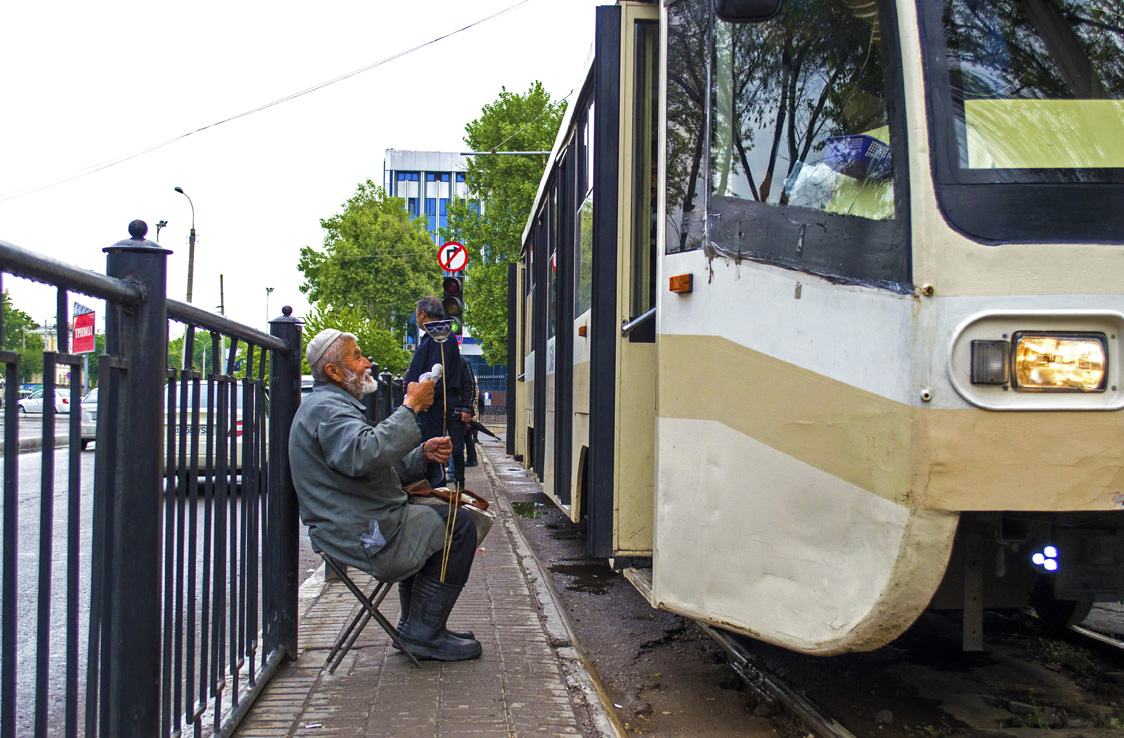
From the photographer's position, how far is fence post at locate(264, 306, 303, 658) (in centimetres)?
418

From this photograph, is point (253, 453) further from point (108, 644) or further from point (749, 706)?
point (749, 706)

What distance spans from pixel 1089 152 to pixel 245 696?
11.6 ft

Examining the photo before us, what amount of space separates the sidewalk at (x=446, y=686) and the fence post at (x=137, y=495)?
3.70 ft

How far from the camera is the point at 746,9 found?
3.21 meters

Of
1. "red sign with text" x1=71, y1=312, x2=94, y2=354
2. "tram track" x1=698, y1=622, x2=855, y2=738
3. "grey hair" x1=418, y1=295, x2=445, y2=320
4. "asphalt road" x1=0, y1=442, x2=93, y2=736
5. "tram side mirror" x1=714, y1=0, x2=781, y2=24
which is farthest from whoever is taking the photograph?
"grey hair" x1=418, y1=295, x2=445, y2=320

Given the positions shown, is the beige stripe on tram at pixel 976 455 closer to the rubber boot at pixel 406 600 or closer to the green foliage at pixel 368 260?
the rubber boot at pixel 406 600

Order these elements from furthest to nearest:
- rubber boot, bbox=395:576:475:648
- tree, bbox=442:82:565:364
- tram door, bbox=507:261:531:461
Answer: tree, bbox=442:82:565:364 < tram door, bbox=507:261:531:461 < rubber boot, bbox=395:576:475:648

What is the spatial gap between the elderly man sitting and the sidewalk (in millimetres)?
282

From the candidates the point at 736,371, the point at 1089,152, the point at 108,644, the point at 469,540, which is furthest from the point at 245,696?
the point at 1089,152

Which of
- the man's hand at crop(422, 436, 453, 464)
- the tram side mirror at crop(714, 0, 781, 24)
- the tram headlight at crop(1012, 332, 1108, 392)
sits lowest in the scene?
the man's hand at crop(422, 436, 453, 464)

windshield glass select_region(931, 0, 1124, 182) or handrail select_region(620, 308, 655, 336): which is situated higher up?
windshield glass select_region(931, 0, 1124, 182)

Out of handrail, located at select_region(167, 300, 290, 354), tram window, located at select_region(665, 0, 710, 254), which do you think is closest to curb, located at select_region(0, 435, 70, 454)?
handrail, located at select_region(167, 300, 290, 354)

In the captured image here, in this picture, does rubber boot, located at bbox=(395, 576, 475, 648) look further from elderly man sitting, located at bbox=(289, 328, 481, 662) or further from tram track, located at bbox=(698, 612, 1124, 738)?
tram track, located at bbox=(698, 612, 1124, 738)

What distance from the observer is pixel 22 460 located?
1.90 m
